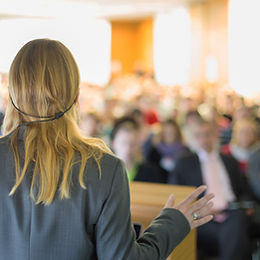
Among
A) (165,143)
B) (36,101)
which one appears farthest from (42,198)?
(165,143)

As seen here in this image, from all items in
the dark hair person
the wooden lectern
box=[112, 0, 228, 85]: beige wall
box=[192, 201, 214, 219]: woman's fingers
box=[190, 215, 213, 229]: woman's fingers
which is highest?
box=[112, 0, 228, 85]: beige wall

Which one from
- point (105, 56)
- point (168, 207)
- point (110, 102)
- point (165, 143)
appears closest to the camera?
point (168, 207)

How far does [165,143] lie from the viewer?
4633 millimetres

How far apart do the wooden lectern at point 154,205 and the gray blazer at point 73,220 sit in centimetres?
32

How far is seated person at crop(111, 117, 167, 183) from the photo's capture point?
2959 millimetres

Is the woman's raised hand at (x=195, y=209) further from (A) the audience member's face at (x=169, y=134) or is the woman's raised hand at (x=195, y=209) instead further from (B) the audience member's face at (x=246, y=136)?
(A) the audience member's face at (x=169, y=134)

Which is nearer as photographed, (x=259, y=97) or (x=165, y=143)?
(x=165, y=143)

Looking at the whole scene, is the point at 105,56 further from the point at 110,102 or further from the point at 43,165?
the point at 43,165

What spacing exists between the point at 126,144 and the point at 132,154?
0.10 metres

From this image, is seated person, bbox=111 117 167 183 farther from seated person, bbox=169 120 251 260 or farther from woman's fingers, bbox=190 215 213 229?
woman's fingers, bbox=190 215 213 229

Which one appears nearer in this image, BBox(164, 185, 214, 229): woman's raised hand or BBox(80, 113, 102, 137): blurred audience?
BBox(164, 185, 214, 229): woman's raised hand

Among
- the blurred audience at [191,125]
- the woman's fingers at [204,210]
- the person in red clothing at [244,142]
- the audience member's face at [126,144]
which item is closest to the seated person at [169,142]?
the blurred audience at [191,125]

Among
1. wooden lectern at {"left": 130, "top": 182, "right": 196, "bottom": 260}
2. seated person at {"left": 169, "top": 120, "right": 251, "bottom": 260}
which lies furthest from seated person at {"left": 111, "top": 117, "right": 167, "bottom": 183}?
wooden lectern at {"left": 130, "top": 182, "right": 196, "bottom": 260}

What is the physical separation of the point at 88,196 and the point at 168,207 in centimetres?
27
